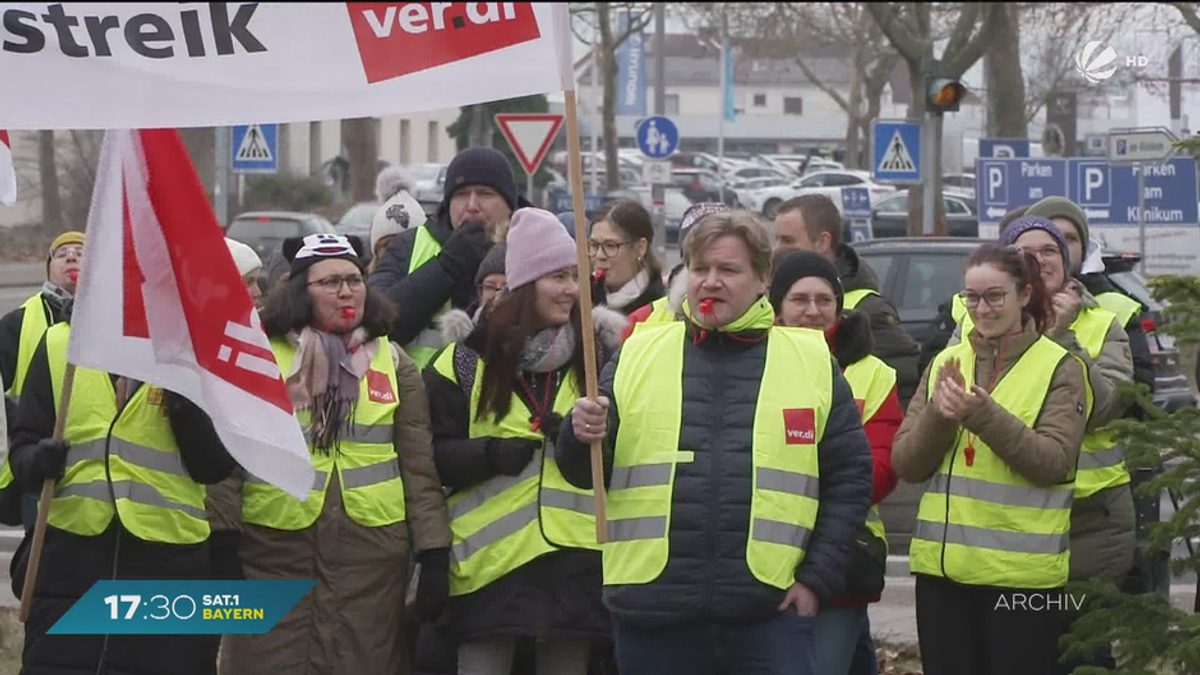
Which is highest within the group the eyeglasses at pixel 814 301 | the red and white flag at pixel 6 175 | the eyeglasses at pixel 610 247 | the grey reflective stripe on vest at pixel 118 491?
the red and white flag at pixel 6 175

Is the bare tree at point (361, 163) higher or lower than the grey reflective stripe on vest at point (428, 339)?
higher

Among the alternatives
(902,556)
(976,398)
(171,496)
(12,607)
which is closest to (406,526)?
(171,496)

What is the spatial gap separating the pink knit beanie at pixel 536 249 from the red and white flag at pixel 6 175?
1499 millimetres

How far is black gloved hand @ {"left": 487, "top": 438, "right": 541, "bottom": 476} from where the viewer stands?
6008mm

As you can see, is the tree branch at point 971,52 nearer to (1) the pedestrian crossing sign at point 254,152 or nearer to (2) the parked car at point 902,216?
(1) the pedestrian crossing sign at point 254,152

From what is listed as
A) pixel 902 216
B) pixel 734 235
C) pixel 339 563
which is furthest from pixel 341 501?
pixel 902 216

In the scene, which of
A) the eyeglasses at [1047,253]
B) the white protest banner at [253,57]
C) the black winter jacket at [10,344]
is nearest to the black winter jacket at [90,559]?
the white protest banner at [253,57]

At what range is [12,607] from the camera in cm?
930

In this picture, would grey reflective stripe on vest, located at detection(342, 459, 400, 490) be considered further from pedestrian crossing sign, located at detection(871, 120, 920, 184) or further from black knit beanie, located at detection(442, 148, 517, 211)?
pedestrian crossing sign, located at detection(871, 120, 920, 184)

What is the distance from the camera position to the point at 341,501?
6.08m

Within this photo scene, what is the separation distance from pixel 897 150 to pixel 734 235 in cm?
1774

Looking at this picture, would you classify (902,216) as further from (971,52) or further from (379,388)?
(379,388)

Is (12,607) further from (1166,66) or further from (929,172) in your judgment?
(1166,66)

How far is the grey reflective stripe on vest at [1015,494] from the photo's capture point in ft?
19.2
